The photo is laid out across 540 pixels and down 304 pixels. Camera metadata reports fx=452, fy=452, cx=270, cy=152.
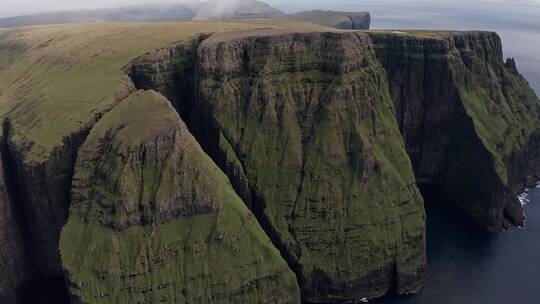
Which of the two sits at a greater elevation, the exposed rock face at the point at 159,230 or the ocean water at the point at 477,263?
the exposed rock face at the point at 159,230

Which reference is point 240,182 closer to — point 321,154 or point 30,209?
point 321,154

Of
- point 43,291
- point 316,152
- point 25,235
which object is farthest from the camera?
point 316,152

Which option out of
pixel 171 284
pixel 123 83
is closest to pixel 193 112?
pixel 123 83

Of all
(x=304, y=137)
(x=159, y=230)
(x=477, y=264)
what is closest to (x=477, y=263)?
(x=477, y=264)

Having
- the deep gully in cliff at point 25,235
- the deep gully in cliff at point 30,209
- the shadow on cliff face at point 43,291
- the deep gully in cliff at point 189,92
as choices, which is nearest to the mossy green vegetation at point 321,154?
the deep gully in cliff at point 189,92

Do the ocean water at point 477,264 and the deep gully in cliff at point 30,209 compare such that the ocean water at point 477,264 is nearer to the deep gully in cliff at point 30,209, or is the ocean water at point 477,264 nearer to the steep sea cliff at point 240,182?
the steep sea cliff at point 240,182

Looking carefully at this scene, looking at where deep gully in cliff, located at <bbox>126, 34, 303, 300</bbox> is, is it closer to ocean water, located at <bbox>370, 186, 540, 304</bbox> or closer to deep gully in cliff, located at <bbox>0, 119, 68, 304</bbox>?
ocean water, located at <bbox>370, 186, 540, 304</bbox>

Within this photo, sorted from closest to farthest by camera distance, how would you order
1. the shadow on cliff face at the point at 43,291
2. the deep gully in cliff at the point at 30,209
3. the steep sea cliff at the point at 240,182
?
the steep sea cliff at the point at 240,182 → the shadow on cliff face at the point at 43,291 → the deep gully in cliff at the point at 30,209
